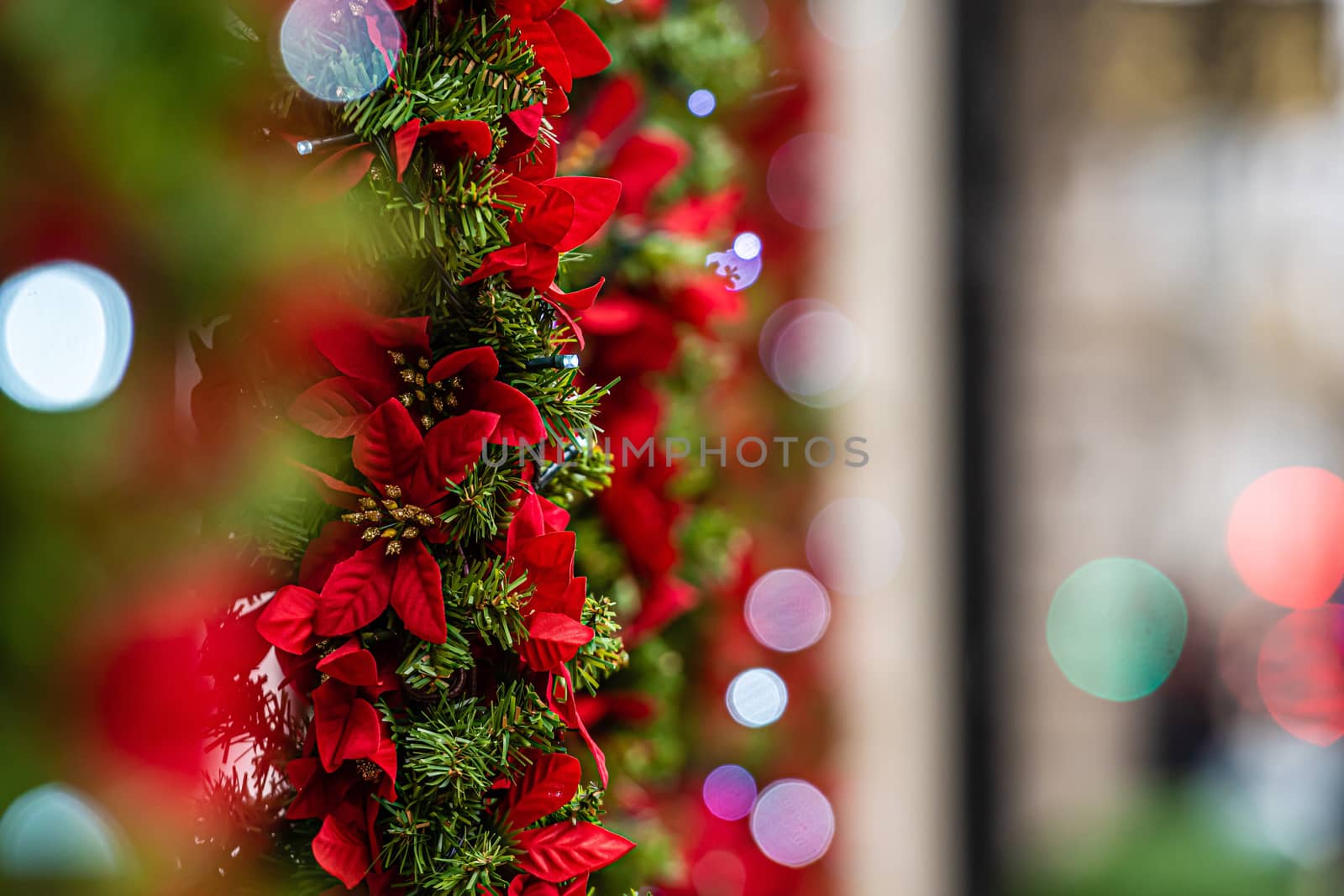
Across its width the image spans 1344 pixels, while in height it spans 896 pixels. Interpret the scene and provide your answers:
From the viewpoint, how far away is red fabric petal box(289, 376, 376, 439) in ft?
0.78

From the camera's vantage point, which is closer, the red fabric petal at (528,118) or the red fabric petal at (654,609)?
the red fabric petal at (528,118)

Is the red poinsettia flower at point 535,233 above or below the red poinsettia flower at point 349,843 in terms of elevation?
above

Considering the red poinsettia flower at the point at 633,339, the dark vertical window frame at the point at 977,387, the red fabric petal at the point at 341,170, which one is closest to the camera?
the red fabric petal at the point at 341,170

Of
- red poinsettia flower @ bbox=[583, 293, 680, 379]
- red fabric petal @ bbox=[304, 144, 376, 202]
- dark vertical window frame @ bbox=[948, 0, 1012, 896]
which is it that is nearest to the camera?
red fabric petal @ bbox=[304, 144, 376, 202]

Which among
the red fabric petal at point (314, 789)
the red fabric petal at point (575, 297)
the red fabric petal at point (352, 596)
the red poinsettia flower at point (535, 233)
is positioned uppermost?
the red poinsettia flower at point (535, 233)

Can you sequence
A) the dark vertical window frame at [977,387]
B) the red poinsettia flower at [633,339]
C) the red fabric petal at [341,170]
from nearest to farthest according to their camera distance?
1. the red fabric petal at [341,170]
2. the red poinsettia flower at [633,339]
3. the dark vertical window frame at [977,387]

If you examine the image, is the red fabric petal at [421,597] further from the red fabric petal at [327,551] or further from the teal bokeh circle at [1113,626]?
the teal bokeh circle at [1113,626]

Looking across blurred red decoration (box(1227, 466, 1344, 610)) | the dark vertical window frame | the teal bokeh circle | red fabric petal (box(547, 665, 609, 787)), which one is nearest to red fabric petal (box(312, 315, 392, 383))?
red fabric petal (box(547, 665, 609, 787))

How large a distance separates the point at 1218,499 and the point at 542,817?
1065 mm

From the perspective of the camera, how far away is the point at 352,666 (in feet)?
0.78

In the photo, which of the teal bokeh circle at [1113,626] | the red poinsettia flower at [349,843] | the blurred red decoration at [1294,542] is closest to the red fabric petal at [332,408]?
the red poinsettia flower at [349,843]

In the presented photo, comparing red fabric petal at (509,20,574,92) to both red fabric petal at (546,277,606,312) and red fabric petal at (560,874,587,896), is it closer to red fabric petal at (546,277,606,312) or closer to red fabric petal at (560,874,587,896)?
red fabric petal at (546,277,606,312)

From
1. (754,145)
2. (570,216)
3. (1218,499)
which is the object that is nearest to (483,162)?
(570,216)

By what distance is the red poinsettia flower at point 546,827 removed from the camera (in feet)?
0.85
